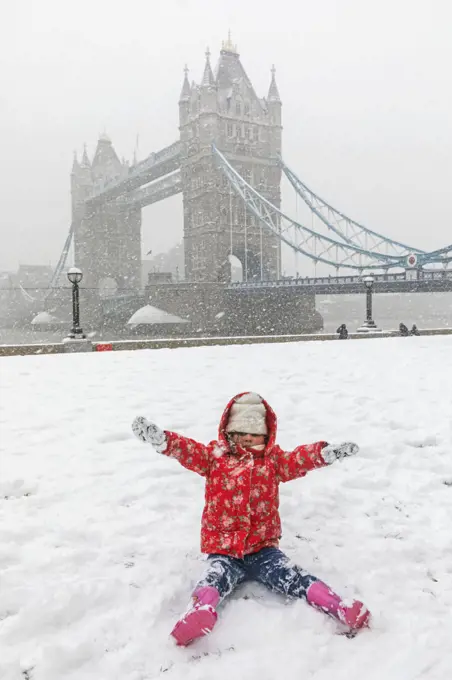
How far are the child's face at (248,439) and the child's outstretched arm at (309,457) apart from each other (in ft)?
0.43

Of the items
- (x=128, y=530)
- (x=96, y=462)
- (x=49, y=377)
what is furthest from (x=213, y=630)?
(x=49, y=377)

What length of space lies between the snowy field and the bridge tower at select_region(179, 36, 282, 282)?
4478 cm

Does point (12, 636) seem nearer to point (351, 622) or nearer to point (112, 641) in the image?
→ point (112, 641)

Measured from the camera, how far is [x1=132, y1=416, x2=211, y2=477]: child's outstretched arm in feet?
8.30

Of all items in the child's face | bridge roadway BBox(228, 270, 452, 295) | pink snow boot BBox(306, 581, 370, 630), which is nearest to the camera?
pink snow boot BBox(306, 581, 370, 630)

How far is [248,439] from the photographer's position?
2650 millimetres

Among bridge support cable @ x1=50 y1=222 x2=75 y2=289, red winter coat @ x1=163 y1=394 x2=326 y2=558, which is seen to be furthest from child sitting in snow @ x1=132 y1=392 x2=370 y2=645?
bridge support cable @ x1=50 y1=222 x2=75 y2=289

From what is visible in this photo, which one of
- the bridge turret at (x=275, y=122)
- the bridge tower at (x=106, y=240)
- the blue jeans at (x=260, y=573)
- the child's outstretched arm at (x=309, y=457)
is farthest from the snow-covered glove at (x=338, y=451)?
the bridge tower at (x=106, y=240)

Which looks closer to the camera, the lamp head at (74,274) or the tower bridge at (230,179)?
the lamp head at (74,274)

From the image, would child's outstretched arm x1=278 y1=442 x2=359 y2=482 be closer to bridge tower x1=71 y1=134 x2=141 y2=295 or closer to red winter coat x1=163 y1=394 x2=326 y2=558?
red winter coat x1=163 y1=394 x2=326 y2=558

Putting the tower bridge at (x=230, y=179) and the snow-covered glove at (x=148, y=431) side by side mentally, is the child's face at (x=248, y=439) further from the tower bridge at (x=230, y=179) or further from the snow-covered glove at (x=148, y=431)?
the tower bridge at (x=230, y=179)

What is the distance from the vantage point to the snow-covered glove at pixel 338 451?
2.53 metres

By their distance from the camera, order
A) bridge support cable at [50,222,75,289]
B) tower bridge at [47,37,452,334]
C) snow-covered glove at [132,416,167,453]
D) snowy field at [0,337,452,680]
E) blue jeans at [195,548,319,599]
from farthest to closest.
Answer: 1. bridge support cable at [50,222,75,289]
2. tower bridge at [47,37,452,334]
3. snow-covered glove at [132,416,167,453]
4. blue jeans at [195,548,319,599]
5. snowy field at [0,337,452,680]

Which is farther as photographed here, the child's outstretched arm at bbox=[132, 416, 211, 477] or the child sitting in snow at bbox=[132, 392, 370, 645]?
the child's outstretched arm at bbox=[132, 416, 211, 477]
